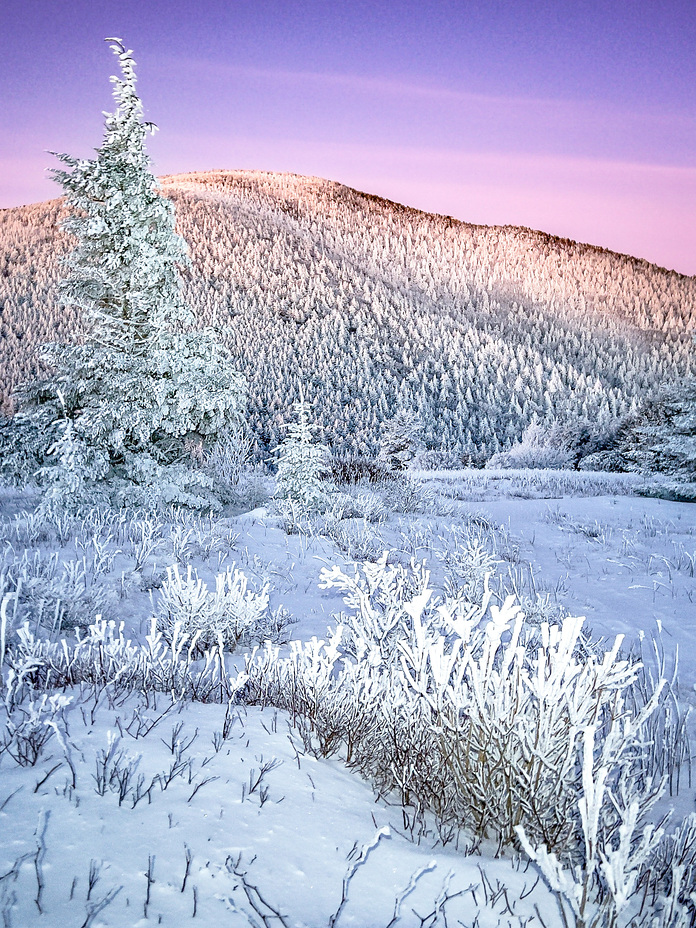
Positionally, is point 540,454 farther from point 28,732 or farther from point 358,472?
point 28,732

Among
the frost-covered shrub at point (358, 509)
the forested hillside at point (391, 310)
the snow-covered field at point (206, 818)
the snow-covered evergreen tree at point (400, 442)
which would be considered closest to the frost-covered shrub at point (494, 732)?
the snow-covered field at point (206, 818)

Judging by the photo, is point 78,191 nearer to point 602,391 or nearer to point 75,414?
point 75,414

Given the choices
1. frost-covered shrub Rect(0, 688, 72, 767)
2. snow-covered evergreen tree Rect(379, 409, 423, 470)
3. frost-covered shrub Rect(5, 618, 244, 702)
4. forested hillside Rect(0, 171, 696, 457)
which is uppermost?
forested hillside Rect(0, 171, 696, 457)

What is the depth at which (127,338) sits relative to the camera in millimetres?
9453

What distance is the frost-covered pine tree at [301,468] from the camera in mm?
9312

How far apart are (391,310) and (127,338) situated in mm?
72738

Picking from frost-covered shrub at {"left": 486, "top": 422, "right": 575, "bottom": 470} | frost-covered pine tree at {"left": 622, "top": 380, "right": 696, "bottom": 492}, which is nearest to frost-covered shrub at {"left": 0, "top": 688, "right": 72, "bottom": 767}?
frost-covered pine tree at {"left": 622, "top": 380, "right": 696, "bottom": 492}

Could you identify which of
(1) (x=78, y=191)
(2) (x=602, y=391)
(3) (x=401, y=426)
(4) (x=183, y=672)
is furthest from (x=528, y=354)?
(4) (x=183, y=672)

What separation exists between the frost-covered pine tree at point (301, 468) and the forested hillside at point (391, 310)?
33086 mm

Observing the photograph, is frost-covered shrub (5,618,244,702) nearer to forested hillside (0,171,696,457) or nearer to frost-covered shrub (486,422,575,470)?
frost-covered shrub (486,422,575,470)

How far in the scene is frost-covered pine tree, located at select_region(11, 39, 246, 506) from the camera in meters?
9.20

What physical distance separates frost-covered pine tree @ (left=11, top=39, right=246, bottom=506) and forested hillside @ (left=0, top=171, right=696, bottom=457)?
32.9m

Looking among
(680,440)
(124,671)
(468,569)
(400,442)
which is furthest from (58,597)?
(400,442)

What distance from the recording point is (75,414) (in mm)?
9742
